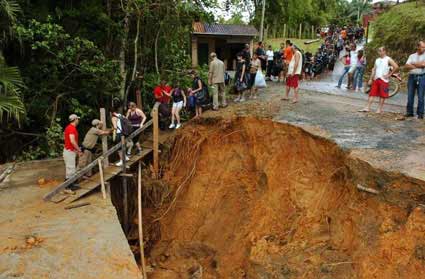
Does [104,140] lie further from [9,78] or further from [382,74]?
[382,74]

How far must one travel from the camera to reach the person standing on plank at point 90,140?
8.72 metres

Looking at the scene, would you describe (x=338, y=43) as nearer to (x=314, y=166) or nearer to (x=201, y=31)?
(x=201, y=31)

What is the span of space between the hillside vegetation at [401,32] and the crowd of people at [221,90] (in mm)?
2853

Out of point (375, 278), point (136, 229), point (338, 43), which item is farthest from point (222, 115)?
point (338, 43)

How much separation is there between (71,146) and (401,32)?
13979 millimetres

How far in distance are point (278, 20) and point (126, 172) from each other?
93.5ft

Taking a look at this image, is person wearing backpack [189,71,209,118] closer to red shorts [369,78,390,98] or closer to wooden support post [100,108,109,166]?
wooden support post [100,108,109,166]

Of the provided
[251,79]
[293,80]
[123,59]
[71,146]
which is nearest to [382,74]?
[293,80]

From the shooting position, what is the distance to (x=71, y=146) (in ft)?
27.4

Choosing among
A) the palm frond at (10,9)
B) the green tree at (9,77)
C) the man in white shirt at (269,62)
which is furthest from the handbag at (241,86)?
the palm frond at (10,9)

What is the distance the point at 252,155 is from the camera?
9984mm

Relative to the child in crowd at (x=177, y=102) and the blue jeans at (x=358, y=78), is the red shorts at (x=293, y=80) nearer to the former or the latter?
the child in crowd at (x=177, y=102)

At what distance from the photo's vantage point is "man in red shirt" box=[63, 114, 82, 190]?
27.0 feet

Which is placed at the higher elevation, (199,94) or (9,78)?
(9,78)
